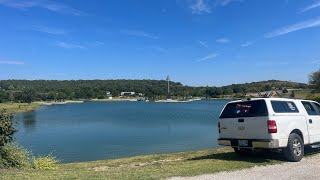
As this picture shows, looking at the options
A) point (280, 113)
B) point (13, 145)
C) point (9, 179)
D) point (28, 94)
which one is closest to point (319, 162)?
point (280, 113)

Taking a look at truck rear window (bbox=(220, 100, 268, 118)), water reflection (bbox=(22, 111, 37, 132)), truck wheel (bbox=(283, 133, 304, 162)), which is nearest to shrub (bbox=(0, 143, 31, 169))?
truck rear window (bbox=(220, 100, 268, 118))

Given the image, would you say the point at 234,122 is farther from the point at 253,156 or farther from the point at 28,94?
the point at 28,94

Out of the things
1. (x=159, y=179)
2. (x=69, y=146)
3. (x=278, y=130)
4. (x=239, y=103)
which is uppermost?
(x=239, y=103)

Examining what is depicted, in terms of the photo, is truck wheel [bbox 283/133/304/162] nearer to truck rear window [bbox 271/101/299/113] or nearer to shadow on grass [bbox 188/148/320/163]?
shadow on grass [bbox 188/148/320/163]

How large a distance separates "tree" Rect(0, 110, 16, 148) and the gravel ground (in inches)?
232

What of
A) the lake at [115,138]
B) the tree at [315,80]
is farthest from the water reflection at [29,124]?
the tree at [315,80]

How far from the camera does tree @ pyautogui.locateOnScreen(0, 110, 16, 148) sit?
38.4 ft

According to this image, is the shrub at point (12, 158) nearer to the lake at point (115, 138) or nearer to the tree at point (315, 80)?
the lake at point (115, 138)

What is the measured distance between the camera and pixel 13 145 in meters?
12.8

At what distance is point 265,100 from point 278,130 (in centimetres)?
97

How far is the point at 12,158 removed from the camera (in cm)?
1160

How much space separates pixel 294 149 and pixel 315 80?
58.0 metres

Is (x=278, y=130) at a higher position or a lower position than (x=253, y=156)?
higher

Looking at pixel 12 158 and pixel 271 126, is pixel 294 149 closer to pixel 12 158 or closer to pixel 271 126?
pixel 271 126
